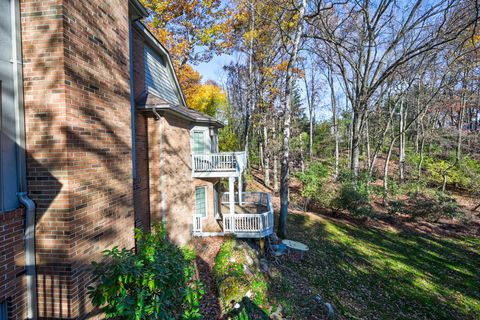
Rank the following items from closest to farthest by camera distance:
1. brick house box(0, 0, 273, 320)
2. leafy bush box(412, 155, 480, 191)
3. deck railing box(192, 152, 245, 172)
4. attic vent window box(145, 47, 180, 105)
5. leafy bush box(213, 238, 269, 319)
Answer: brick house box(0, 0, 273, 320), leafy bush box(213, 238, 269, 319), attic vent window box(145, 47, 180, 105), deck railing box(192, 152, 245, 172), leafy bush box(412, 155, 480, 191)

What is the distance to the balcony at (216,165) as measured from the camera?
1027 cm

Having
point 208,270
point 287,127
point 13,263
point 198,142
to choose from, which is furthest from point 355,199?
point 13,263

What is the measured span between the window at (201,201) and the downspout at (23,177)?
293 inches

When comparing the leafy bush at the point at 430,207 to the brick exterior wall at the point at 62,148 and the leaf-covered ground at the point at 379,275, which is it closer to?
the leaf-covered ground at the point at 379,275

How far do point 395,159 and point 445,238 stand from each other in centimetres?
2076

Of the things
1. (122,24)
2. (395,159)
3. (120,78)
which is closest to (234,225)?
(120,78)

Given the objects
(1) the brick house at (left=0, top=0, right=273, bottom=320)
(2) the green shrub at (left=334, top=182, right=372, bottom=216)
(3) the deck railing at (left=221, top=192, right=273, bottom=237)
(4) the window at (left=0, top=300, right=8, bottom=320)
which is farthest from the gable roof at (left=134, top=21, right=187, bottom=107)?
(2) the green shrub at (left=334, top=182, right=372, bottom=216)

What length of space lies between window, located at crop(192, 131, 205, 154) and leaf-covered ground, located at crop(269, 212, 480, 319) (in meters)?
6.25

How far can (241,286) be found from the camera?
659 cm

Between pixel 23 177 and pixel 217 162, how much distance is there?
7.43 meters

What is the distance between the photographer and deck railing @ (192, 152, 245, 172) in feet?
33.6

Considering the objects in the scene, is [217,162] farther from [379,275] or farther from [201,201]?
[379,275]

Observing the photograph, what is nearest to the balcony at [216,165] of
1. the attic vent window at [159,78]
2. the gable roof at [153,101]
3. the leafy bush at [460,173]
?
the gable roof at [153,101]

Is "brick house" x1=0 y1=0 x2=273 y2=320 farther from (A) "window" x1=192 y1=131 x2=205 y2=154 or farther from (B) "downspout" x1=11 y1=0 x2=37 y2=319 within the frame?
(A) "window" x1=192 y1=131 x2=205 y2=154
